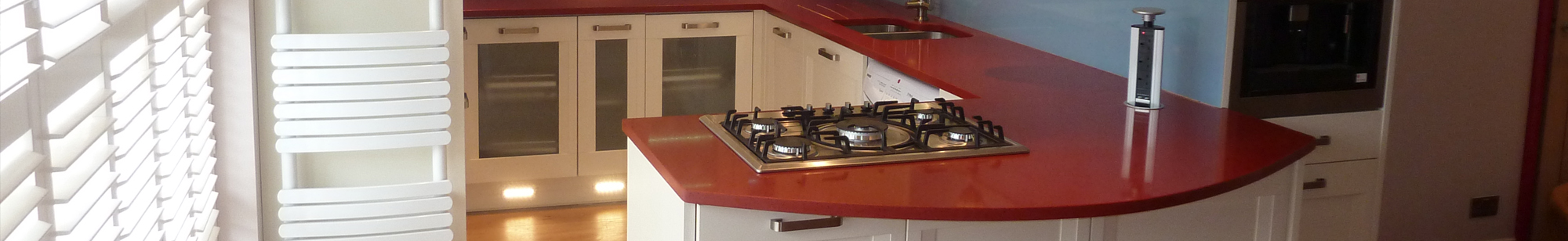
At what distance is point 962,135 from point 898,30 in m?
2.10

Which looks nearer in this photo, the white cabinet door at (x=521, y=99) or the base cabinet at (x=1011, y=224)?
the base cabinet at (x=1011, y=224)

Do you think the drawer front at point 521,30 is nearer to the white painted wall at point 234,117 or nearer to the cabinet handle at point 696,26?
the cabinet handle at point 696,26

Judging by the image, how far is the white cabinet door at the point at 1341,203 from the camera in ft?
8.04

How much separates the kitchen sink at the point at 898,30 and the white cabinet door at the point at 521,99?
0.91 meters

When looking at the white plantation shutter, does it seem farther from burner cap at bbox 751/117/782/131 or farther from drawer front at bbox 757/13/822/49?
drawer front at bbox 757/13/822/49

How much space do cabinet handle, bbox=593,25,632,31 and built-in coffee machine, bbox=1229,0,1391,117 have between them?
2.18m

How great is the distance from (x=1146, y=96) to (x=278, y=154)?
162 centimetres

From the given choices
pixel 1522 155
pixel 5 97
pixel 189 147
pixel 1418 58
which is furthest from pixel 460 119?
pixel 1522 155

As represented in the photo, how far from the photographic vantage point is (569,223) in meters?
3.97

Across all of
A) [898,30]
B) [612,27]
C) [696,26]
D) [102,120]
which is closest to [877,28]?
[898,30]

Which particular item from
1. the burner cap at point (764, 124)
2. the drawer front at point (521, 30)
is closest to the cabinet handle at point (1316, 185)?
the burner cap at point (764, 124)

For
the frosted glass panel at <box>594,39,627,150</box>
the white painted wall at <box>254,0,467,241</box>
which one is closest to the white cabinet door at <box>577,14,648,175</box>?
the frosted glass panel at <box>594,39,627,150</box>

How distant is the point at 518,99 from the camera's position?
4.07 meters

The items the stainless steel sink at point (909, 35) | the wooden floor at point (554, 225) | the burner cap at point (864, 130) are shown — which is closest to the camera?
the burner cap at point (864, 130)
